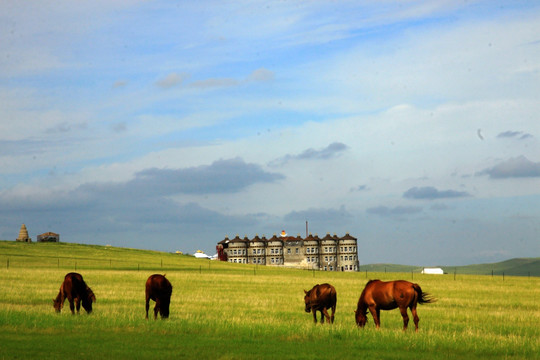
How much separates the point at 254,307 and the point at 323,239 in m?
138

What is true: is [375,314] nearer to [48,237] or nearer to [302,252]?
[302,252]

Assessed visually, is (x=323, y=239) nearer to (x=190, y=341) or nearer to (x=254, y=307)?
(x=254, y=307)

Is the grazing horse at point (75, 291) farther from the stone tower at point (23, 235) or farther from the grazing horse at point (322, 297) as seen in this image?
the stone tower at point (23, 235)

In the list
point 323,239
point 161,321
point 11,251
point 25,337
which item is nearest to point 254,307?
point 161,321

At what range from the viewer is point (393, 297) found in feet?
78.2

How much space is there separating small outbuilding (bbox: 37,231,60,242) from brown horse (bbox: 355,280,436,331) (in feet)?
539

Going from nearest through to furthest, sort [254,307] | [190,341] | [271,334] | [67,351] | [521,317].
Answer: [67,351] < [190,341] < [271,334] < [521,317] < [254,307]

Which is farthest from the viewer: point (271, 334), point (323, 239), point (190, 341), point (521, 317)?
point (323, 239)

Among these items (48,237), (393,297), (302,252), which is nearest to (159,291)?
(393,297)

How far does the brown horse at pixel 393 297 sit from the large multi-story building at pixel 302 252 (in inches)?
5793

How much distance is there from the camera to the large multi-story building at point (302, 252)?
6786 inches

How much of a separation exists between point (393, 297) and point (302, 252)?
495 feet

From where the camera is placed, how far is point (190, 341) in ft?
70.2

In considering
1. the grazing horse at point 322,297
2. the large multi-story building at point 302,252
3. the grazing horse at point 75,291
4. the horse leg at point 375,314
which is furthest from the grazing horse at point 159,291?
the large multi-story building at point 302,252
